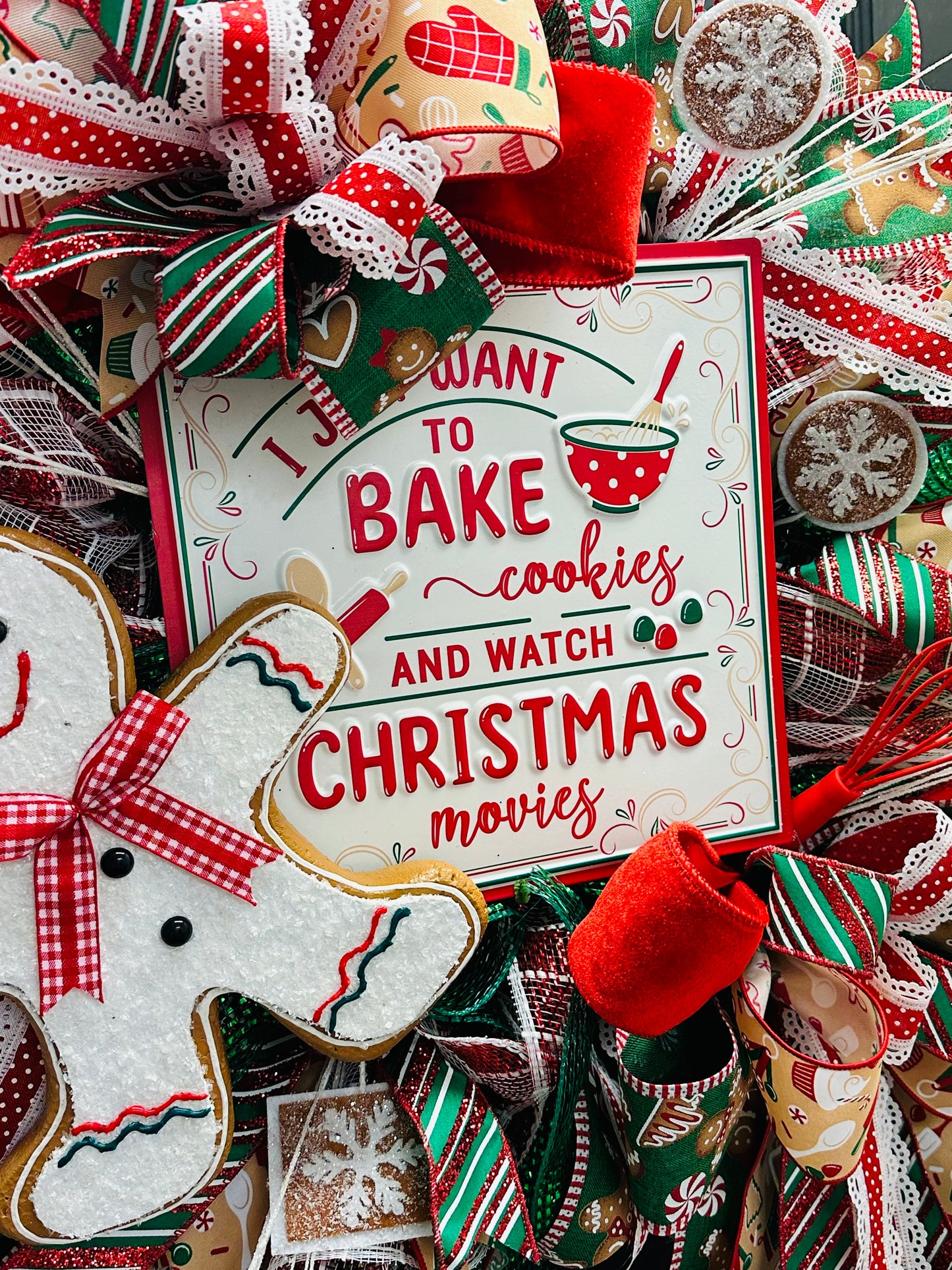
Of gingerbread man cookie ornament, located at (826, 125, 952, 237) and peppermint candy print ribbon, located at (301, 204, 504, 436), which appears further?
gingerbread man cookie ornament, located at (826, 125, 952, 237)

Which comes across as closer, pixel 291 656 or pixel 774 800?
pixel 291 656

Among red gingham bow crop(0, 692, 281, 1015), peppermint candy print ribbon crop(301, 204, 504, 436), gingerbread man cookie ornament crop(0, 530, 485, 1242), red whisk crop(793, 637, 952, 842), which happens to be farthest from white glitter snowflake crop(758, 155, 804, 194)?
red gingham bow crop(0, 692, 281, 1015)

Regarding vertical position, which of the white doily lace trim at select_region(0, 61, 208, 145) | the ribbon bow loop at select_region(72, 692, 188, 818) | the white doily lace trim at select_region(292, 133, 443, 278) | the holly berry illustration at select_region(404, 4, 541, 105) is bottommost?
the ribbon bow loop at select_region(72, 692, 188, 818)

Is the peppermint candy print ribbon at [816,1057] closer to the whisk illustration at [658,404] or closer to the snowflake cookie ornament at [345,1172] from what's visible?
the snowflake cookie ornament at [345,1172]

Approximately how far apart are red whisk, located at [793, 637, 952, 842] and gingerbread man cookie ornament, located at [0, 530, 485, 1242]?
0.33 meters

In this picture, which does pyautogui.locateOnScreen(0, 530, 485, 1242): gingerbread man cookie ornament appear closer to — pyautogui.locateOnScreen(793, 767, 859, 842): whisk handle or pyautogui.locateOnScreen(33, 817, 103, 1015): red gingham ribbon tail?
pyautogui.locateOnScreen(33, 817, 103, 1015): red gingham ribbon tail

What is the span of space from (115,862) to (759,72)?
718mm

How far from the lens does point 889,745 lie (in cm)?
Result: 86

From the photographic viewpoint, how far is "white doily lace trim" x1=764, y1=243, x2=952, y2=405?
80cm

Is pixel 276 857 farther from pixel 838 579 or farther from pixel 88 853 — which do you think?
pixel 838 579

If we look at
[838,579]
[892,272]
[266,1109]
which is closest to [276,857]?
[266,1109]

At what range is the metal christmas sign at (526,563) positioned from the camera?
2.22 feet

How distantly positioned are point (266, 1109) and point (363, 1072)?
7cm

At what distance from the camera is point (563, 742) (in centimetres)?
76
